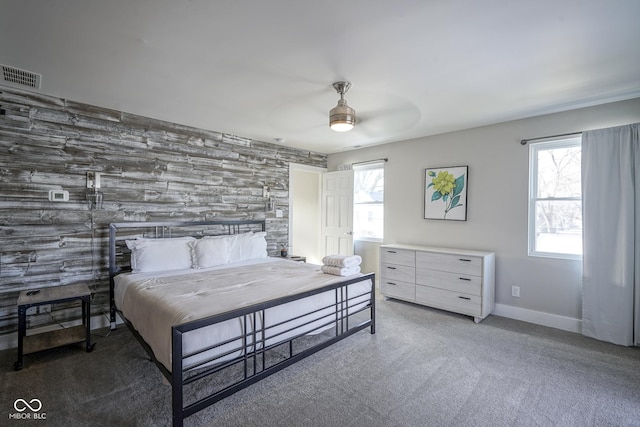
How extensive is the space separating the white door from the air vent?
400 centimetres

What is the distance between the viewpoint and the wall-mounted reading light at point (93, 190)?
3.21 m

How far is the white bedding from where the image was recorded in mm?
1925

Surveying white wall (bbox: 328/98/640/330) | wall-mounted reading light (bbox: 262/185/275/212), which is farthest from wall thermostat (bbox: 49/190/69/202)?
white wall (bbox: 328/98/640/330)

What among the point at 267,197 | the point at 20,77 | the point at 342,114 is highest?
the point at 20,77

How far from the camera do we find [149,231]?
369cm

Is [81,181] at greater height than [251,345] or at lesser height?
greater

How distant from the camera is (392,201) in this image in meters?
4.89

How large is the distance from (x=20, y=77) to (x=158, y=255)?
197 cm

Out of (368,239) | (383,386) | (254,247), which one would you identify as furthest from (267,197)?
(383,386)

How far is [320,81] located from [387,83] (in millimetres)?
606

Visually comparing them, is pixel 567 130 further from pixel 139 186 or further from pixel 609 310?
pixel 139 186

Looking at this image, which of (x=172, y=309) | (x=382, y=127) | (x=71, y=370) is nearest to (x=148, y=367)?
(x=71, y=370)

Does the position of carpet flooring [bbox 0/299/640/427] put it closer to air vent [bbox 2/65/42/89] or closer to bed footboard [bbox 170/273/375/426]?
bed footboard [bbox 170/273/375/426]

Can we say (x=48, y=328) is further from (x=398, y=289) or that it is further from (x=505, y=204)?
(x=505, y=204)
